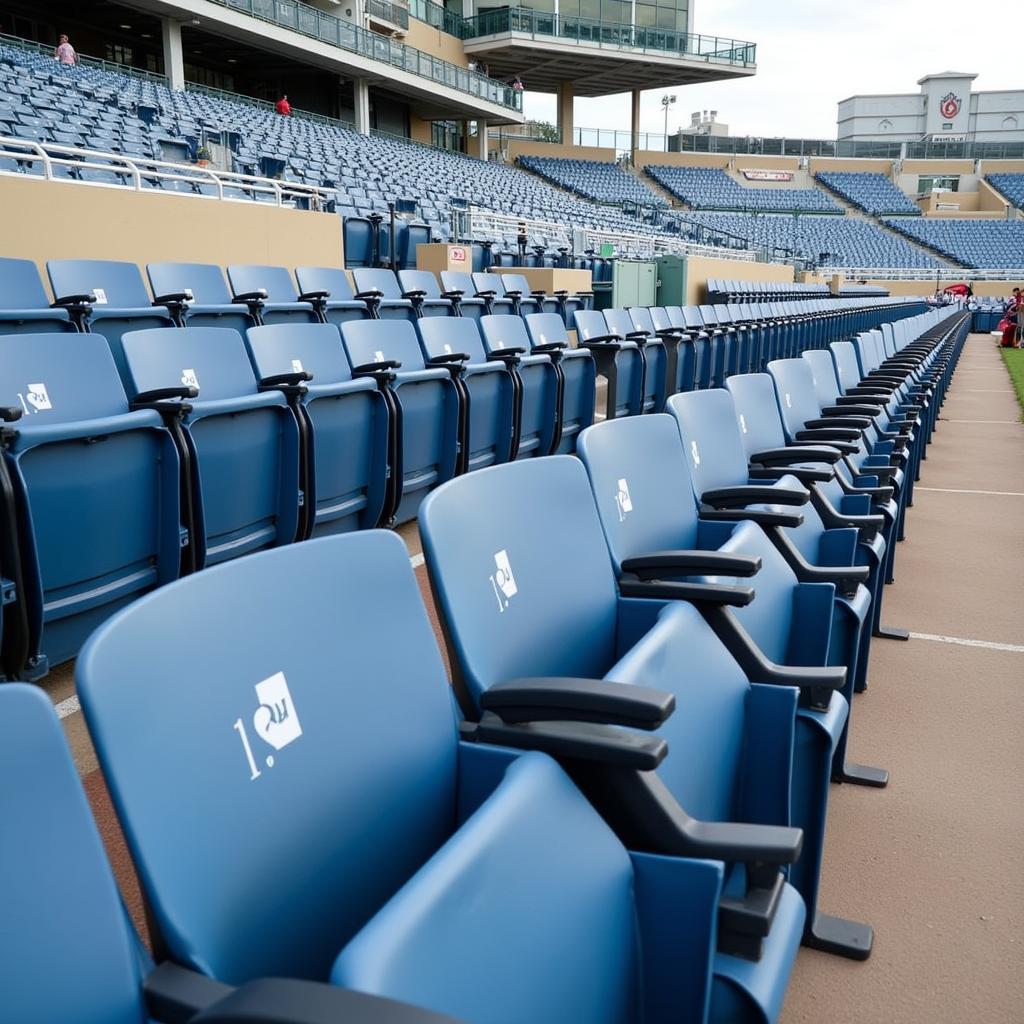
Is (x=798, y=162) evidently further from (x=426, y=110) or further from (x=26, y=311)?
(x=26, y=311)

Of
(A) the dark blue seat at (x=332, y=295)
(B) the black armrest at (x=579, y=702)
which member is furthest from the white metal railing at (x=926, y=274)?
(B) the black armrest at (x=579, y=702)

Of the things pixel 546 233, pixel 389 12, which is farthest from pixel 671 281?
pixel 389 12

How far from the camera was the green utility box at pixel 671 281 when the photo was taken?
11055 millimetres

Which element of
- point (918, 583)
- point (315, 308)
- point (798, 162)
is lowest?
point (918, 583)

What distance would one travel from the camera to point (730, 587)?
1.33m

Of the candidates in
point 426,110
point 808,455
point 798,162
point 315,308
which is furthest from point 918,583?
point 798,162

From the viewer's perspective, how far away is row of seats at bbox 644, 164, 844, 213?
103 ft

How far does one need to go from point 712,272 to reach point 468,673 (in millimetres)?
13021

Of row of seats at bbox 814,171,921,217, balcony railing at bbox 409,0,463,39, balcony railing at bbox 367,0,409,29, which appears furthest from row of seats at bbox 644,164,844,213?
balcony railing at bbox 367,0,409,29

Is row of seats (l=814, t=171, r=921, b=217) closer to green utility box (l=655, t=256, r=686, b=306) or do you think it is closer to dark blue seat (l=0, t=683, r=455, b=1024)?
green utility box (l=655, t=256, r=686, b=306)

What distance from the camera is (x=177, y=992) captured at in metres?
0.63

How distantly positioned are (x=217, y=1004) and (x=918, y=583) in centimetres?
320

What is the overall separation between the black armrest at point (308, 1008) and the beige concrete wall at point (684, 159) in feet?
115

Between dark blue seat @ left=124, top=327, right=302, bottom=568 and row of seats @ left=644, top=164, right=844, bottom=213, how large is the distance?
30477 mm
